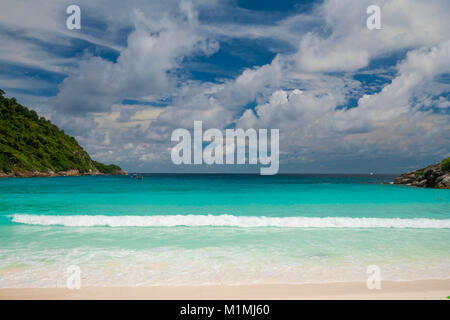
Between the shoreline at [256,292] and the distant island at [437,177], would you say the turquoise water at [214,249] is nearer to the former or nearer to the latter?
the shoreline at [256,292]

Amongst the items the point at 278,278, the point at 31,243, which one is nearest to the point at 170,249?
the point at 278,278

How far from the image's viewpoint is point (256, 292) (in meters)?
6.65

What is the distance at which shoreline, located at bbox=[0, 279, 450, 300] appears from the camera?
634 centimetres

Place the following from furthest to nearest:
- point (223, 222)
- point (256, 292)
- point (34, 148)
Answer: point (34, 148)
point (223, 222)
point (256, 292)

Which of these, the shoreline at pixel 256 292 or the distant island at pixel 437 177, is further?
the distant island at pixel 437 177

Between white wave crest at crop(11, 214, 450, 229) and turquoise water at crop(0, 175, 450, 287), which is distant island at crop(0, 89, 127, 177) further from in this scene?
turquoise water at crop(0, 175, 450, 287)

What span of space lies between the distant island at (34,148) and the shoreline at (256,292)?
116 m

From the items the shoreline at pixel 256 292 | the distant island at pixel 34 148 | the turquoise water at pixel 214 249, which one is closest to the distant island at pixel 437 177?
the turquoise water at pixel 214 249

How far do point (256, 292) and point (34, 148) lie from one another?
141001 mm

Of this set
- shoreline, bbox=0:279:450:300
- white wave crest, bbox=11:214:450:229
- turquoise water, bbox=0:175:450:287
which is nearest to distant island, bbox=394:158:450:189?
white wave crest, bbox=11:214:450:229

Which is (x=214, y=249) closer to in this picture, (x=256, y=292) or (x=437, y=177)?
(x=256, y=292)

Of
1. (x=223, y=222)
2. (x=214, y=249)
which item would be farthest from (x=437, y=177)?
(x=214, y=249)

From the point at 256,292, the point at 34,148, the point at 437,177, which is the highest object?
the point at 34,148

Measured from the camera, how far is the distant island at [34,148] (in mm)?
103312
